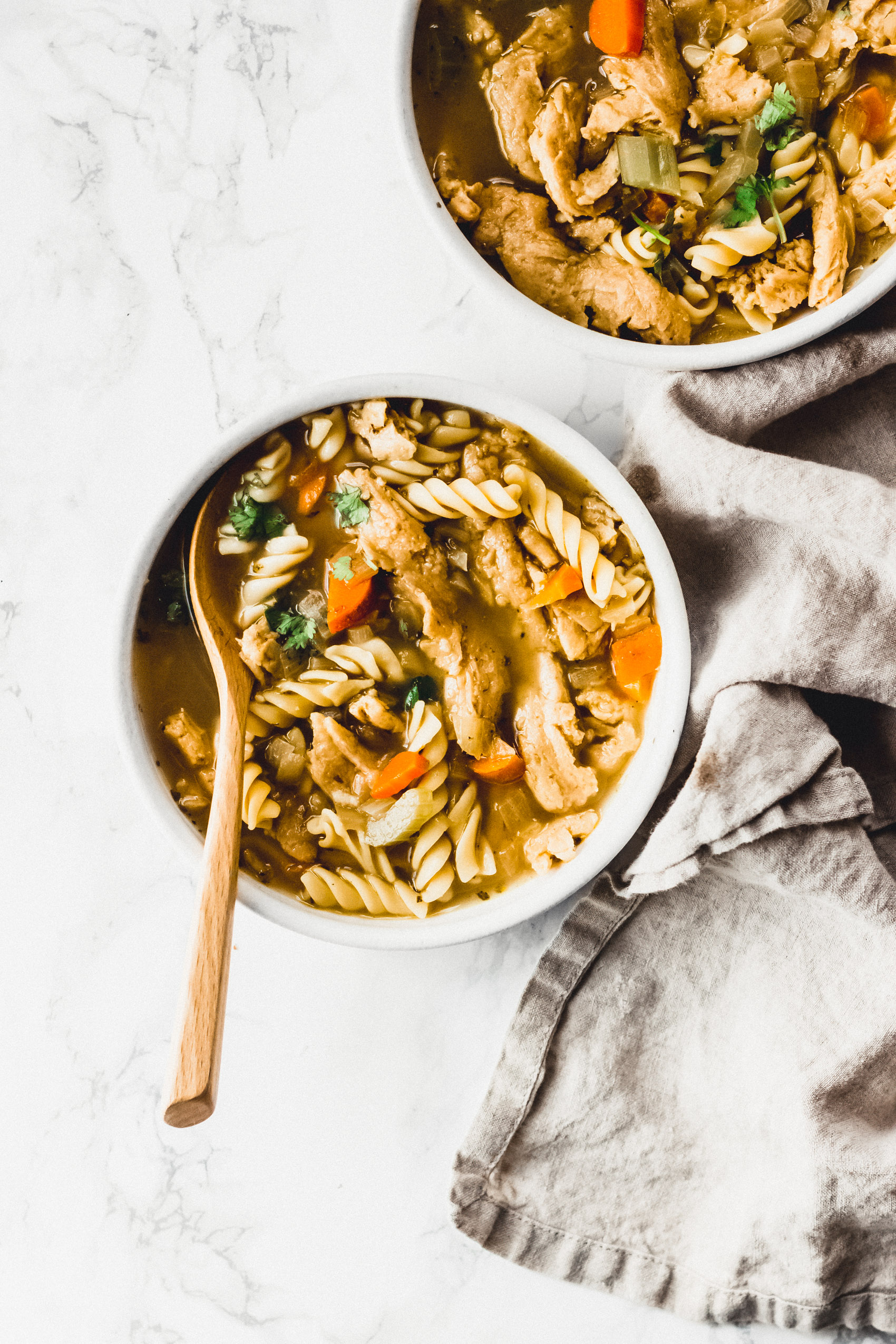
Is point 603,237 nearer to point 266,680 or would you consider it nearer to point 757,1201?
point 266,680

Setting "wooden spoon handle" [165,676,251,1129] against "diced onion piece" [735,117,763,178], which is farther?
"diced onion piece" [735,117,763,178]

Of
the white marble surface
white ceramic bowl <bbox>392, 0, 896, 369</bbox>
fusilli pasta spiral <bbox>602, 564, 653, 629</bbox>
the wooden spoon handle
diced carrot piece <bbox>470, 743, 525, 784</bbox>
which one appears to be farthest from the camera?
the white marble surface

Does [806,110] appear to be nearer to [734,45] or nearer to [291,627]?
[734,45]

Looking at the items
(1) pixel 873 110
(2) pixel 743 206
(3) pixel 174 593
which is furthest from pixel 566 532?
(1) pixel 873 110

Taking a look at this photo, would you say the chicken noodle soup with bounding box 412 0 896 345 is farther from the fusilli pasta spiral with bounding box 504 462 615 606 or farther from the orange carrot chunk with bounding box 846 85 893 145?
the fusilli pasta spiral with bounding box 504 462 615 606

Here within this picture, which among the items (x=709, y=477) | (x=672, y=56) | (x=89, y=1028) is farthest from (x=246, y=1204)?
(x=672, y=56)

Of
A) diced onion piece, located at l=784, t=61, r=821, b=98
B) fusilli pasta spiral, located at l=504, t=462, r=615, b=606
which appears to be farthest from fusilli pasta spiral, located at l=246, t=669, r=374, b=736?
diced onion piece, located at l=784, t=61, r=821, b=98

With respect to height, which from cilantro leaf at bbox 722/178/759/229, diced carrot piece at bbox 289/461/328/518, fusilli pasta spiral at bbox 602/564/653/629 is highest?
cilantro leaf at bbox 722/178/759/229
